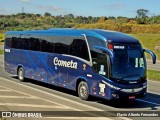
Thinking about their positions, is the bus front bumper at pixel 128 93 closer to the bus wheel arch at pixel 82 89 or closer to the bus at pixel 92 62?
the bus at pixel 92 62

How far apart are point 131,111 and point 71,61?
14.4ft

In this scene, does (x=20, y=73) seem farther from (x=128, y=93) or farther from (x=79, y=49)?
(x=128, y=93)

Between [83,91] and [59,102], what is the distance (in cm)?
153

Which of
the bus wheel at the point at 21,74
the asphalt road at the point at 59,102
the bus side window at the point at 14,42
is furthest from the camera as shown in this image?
the bus side window at the point at 14,42

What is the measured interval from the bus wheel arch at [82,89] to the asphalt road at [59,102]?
0.25 metres

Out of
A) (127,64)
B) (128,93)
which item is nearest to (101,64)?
(127,64)

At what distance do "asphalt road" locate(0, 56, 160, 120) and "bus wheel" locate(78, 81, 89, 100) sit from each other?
245 millimetres

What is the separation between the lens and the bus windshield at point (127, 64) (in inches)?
591

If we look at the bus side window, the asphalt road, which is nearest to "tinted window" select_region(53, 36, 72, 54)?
the asphalt road

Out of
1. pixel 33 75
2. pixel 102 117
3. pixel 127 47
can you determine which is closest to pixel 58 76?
pixel 33 75

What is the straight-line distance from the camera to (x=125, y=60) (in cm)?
1527

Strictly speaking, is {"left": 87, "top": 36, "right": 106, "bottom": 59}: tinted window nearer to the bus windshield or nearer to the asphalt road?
the bus windshield

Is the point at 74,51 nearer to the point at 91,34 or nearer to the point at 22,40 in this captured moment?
the point at 91,34

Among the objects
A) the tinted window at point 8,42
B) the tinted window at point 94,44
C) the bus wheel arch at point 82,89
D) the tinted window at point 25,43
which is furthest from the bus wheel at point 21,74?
the tinted window at point 94,44
